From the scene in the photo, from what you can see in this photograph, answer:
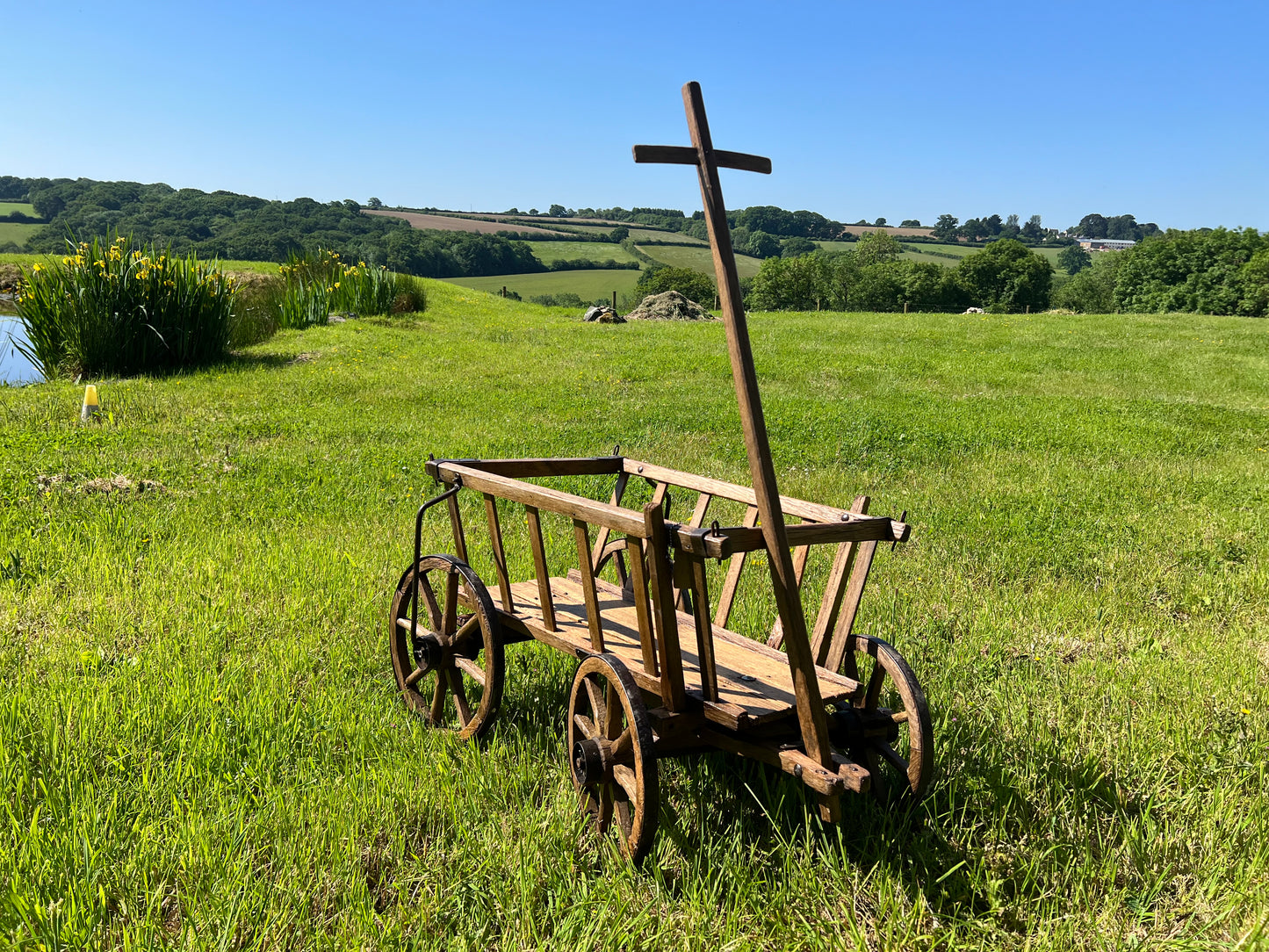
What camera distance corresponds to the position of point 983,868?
2.83 meters

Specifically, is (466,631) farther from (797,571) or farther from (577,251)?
(577,251)

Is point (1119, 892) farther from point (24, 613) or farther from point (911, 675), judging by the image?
point (24, 613)

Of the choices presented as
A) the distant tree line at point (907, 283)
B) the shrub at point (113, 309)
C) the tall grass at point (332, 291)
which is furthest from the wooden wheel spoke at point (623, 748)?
the distant tree line at point (907, 283)

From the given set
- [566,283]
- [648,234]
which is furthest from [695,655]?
[648,234]

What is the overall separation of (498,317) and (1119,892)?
26325 mm

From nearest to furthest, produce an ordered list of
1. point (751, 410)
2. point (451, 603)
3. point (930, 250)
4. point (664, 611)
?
point (751, 410) → point (664, 611) → point (451, 603) → point (930, 250)

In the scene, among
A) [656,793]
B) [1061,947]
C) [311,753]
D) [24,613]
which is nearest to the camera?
[1061,947]

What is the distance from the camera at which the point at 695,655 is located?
3.43 m

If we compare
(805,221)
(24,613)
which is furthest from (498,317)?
(805,221)

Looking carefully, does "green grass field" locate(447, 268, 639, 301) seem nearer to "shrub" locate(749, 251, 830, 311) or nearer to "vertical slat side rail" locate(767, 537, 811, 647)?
"shrub" locate(749, 251, 830, 311)

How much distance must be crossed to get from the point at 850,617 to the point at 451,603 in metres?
1.83

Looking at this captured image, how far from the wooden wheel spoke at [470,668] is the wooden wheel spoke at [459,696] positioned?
0.01 m

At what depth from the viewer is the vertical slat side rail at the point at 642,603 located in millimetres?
2824

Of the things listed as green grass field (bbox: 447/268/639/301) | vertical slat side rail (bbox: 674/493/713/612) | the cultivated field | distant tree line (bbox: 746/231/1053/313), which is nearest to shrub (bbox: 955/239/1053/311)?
distant tree line (bbox: 746/231/1053/313)
